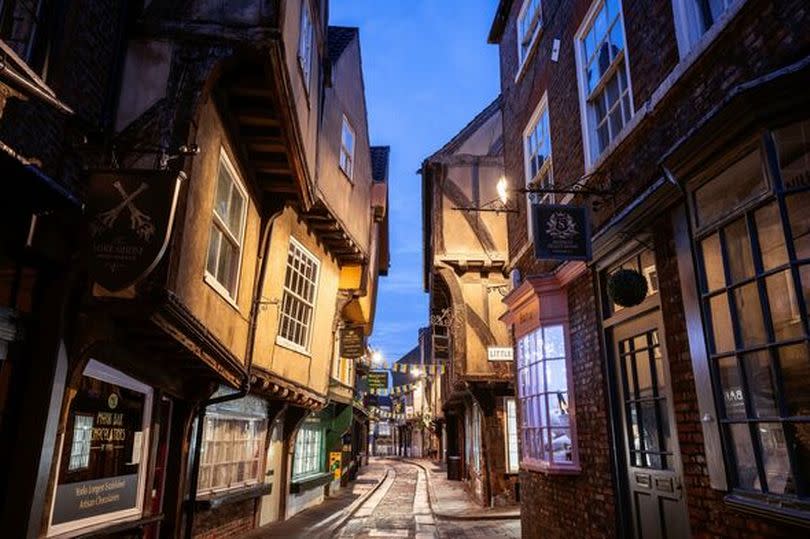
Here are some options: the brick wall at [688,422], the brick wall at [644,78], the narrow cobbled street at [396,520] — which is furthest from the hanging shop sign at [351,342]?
the brick wall at [688,422]

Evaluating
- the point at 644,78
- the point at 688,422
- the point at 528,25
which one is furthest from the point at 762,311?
the point at 528,25

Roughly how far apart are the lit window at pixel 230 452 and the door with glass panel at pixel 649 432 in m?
6.58

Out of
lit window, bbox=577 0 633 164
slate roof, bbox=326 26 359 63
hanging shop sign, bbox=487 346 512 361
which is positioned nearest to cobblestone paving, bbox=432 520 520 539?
hanging shop sign, bbox=487 346 512 361

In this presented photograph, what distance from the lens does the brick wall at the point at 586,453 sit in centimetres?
621

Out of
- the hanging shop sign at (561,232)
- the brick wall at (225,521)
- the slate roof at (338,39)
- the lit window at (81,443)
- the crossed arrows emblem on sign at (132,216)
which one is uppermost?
the slate roof at (338,39)

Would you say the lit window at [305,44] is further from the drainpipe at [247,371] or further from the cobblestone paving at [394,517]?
the cobblestone paving at [394,517]

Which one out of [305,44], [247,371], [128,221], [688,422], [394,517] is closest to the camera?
[128,221]

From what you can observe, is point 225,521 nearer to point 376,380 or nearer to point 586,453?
point 586,453

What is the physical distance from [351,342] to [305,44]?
10.1 metres

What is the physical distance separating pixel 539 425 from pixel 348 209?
23.3 ft

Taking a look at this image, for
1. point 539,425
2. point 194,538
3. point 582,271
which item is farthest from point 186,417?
point 582,271

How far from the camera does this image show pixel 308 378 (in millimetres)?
12109

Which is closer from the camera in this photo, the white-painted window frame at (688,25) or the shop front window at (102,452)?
the white-painted window frame at (688,25)

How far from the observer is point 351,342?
1703cm
